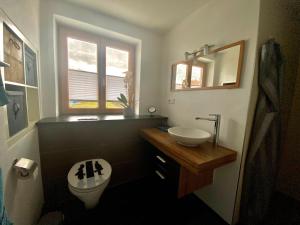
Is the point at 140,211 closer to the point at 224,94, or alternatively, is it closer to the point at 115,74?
the point at 224,94

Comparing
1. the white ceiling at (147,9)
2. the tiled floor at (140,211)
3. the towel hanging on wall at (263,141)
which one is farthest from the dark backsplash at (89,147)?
the white ceiling at (147,9)

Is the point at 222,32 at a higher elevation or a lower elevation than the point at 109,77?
higher

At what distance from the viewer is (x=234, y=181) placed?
1.20 m

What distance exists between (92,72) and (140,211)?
200 centimetres

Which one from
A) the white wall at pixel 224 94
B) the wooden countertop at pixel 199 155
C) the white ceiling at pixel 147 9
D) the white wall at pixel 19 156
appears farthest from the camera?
the white ceiling at pixel 147 9

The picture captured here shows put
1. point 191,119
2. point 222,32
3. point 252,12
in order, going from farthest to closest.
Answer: point 191,119 < point 222,32 < point 252,12

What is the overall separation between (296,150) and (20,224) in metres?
2.79

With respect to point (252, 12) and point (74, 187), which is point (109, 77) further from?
point (252, 12)

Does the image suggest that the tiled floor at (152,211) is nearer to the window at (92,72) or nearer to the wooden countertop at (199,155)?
the wooden countertop at (199,155)

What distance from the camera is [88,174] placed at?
1.26 metres

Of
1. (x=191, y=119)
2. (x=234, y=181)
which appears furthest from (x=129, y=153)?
(x=234, y=181)

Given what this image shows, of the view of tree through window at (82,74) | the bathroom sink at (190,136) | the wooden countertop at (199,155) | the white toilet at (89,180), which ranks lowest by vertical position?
the white toilet at (89,180)

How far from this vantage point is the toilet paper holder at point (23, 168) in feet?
2.44

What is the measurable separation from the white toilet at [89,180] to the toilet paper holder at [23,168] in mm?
453
